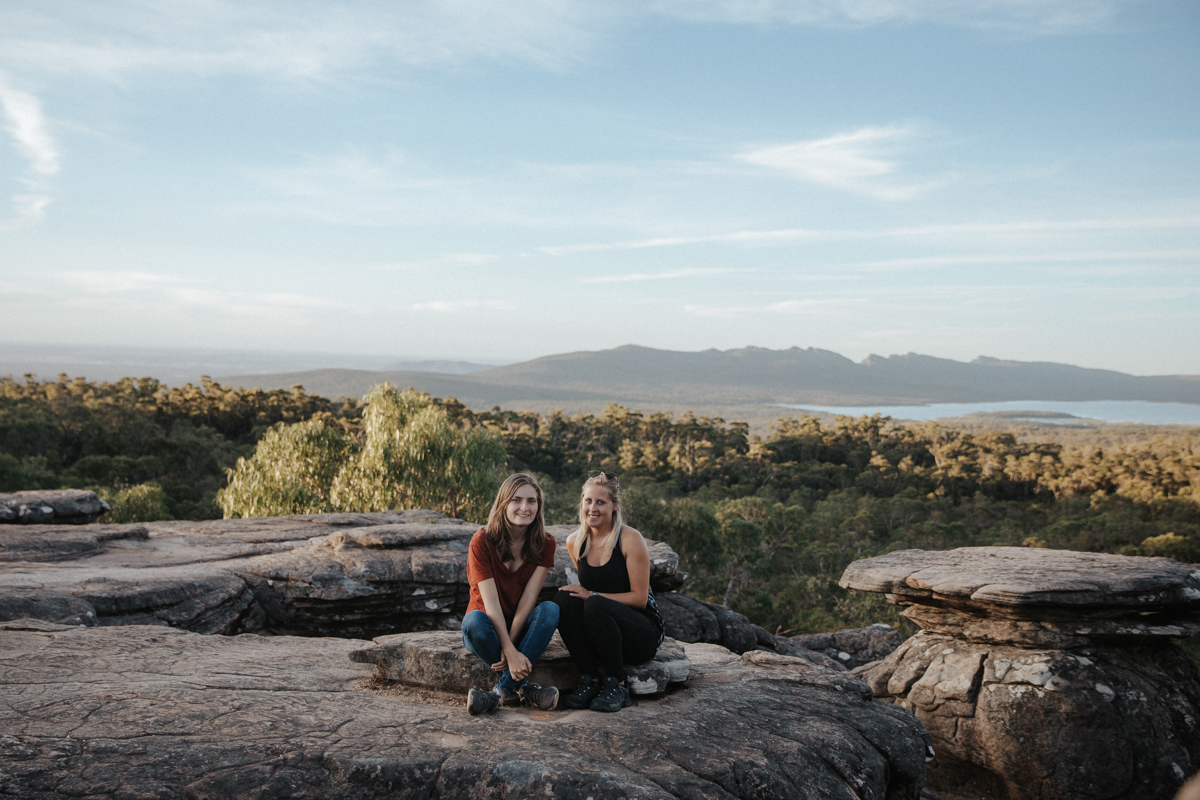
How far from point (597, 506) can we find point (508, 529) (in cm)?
73

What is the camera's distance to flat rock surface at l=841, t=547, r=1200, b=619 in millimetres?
8539

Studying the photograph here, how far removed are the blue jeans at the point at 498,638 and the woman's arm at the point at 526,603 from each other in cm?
9

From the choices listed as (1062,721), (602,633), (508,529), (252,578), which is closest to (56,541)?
(252,578)

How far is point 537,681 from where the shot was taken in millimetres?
5648

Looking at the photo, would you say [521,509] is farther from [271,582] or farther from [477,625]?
[271,582]

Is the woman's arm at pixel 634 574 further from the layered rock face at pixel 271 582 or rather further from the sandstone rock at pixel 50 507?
the sandstone rock at pixel 50 507

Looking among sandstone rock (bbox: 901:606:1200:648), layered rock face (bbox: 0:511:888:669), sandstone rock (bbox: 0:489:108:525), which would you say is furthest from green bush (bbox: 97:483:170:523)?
sandstone rock (bbox: 901:606:1200:648)

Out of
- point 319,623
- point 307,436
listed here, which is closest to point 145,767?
point 319,623

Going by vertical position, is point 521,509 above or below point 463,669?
above

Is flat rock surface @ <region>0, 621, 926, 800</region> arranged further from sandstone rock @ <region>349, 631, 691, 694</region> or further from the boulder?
the boulder

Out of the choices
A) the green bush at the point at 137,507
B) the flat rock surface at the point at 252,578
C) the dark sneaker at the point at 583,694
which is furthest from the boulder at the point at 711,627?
the green bush at the point at 137,507

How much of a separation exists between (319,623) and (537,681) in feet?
19.0

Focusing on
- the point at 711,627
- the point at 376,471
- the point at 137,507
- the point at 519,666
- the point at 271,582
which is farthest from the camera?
the point at 137,507

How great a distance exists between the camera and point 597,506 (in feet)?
18.5
